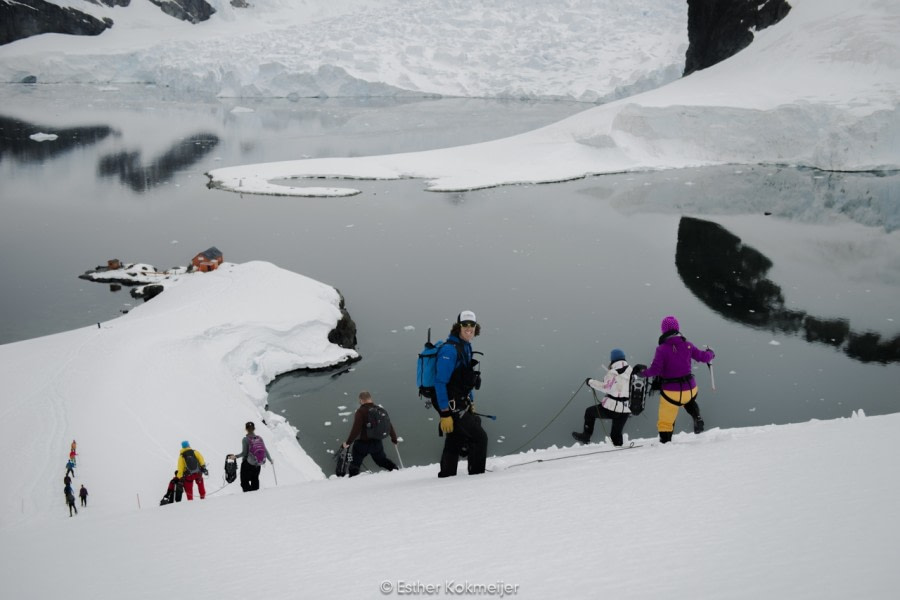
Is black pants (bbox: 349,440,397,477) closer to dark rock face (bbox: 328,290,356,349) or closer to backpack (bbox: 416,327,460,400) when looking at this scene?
backpack (bbox: 416,327,460,400)

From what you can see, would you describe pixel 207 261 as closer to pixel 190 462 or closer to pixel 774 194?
pixel 190 462

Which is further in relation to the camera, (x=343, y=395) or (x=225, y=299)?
(x=225, y=299)

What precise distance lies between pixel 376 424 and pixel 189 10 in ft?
349

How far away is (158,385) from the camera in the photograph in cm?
1208

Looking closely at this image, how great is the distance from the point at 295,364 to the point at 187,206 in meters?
18.2

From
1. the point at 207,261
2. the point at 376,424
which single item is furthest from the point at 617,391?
the point at 207,261

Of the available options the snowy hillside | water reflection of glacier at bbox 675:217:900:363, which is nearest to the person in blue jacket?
water reflection of glacier at bbox 675:217:900:363

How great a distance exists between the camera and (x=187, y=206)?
3016 cm

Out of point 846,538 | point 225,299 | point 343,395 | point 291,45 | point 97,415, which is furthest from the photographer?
point 291,45

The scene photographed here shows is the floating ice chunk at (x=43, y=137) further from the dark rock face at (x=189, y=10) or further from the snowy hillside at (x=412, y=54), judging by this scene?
the dark rock face at (x=189, y=10)

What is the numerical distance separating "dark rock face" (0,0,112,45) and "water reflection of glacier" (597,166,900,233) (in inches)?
3400

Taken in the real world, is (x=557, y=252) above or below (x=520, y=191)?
below

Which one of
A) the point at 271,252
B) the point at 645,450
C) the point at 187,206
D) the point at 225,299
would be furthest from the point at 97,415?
the point at 187,206

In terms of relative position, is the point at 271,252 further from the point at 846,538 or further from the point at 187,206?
the point at 846,538
